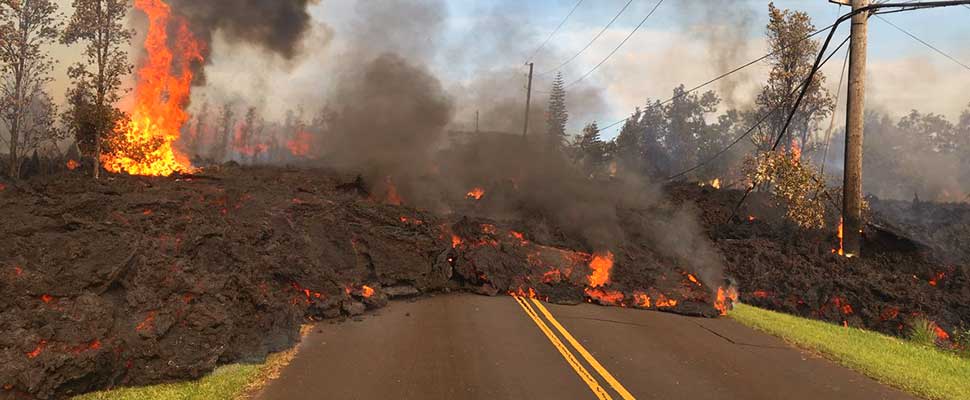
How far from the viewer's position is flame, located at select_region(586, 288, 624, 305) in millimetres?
12121

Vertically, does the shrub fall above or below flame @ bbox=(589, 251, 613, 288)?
below

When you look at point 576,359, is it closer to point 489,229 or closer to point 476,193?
point 489,229

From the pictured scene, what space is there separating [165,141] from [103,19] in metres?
5.51

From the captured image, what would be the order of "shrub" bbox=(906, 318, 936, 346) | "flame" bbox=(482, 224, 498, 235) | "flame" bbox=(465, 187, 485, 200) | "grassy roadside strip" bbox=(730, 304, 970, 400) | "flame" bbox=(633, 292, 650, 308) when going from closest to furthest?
"grassy roadside strip" bbox=(730, 304, 970, 400)
"shrub" bbox=(906, 318, 936, 346)
"flame" bbox=(633, 292, 650, 308)
"flame" bbox=(482, 224, 498, 235)
"flame" bbox=(465, 187, 485, 200)

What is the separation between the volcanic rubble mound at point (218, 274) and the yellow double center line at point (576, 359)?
7.87ft

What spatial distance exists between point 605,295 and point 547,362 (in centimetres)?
550

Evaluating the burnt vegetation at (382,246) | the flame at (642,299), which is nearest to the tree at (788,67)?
the burnt vegetation at (382,246)

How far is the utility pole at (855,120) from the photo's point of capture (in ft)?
44.7

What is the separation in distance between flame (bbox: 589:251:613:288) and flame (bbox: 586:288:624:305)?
22 centimetres

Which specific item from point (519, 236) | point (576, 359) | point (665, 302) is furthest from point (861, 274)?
Answer: point (576, 359)

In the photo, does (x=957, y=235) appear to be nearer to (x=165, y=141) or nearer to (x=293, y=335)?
(x=293, y=335)

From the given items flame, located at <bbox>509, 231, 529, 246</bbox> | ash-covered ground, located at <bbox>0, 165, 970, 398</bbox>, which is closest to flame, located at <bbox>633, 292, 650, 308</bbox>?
ash-covered ground, located at <bbox>0, 165, 970, 398</bbox>

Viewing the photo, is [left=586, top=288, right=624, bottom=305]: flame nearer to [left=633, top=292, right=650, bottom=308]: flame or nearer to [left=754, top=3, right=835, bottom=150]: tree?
[left=633, top=292, right=650, bottom=308]: flame

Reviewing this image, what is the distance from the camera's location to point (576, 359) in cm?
735
